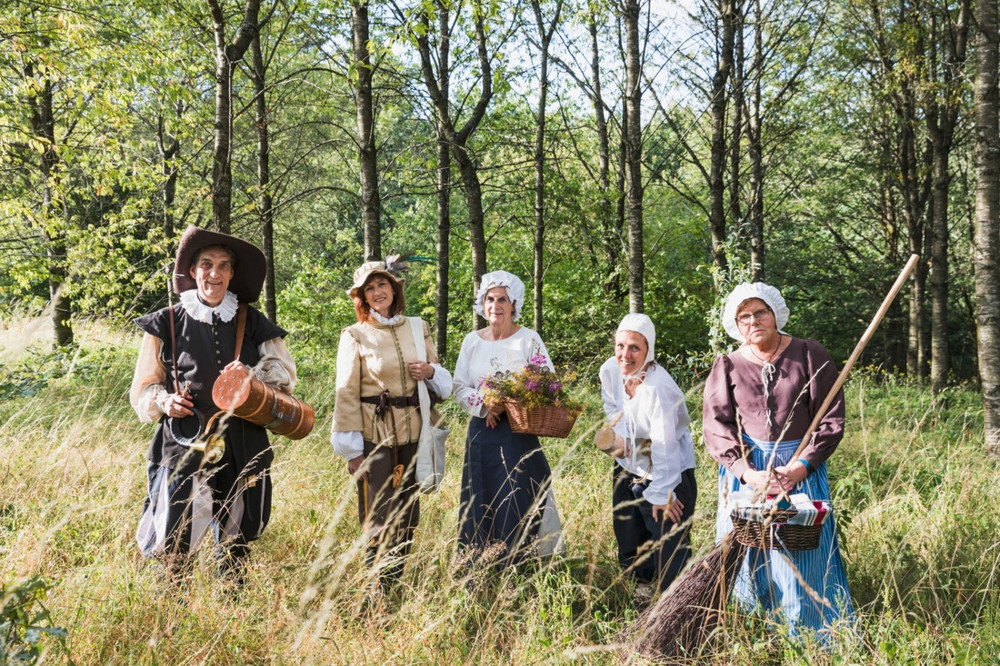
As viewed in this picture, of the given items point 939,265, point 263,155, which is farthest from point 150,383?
point 939,265

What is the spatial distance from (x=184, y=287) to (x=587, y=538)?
9.36 feet

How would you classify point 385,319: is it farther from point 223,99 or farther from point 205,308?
point 223,99

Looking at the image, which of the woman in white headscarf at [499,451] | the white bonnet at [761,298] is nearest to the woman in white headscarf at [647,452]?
the woman in white headscarf at [499,451]

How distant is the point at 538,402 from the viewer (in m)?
3.67

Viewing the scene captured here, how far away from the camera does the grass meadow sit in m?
2.60

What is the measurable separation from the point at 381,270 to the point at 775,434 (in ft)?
7.42

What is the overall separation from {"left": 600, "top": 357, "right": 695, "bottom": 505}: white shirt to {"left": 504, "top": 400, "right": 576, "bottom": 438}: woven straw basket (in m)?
0.25

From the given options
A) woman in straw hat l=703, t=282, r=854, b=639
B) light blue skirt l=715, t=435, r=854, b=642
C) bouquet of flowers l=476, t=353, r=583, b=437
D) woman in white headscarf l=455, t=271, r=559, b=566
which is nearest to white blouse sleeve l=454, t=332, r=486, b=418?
woman in white headscarf l=455, t=271, r=559, b=566

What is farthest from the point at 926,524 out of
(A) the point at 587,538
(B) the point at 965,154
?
(B) the point at 965,154

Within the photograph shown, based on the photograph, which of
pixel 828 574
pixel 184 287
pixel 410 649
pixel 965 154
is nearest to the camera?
pixel 410 649

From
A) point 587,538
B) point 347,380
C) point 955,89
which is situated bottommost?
point 587,538

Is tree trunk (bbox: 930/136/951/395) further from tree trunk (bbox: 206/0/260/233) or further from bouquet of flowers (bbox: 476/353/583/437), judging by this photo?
tree trunk (bbox: 206/0/260/233)

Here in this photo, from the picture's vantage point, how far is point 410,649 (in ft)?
8.89

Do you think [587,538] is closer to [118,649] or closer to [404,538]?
[404,538]
